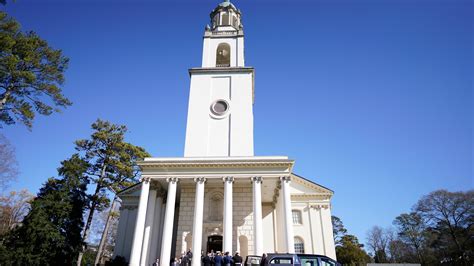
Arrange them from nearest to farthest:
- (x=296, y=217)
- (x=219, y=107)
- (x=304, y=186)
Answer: (x=219, y=107) < (x=296, y=217) < (x=304, y=186)

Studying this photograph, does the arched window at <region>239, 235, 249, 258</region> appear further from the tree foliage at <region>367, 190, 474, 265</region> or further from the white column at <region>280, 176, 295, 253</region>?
the tree foliage at <region>367, 190, 474, 265</region>

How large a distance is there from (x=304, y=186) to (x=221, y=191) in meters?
9.87

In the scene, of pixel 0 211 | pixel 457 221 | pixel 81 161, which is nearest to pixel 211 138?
pixel 81 161

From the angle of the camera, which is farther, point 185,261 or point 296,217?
point 296,217

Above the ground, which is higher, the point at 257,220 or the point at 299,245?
the point at 257,220

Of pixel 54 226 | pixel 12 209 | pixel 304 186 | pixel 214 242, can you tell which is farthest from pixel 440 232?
pixel 12 209

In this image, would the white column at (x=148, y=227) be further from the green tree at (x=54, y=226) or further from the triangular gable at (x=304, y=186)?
the triangular gable at (x=304, y=186)

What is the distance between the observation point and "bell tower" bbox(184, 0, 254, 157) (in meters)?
23.6

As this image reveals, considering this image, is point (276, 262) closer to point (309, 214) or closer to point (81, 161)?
point (309, 214)

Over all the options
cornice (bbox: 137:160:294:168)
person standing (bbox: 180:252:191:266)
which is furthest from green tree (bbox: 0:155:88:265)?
person standing (bbox: 180:252:191:266)

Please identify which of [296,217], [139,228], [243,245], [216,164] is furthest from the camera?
[296,217]

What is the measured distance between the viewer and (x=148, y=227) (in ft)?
66.7

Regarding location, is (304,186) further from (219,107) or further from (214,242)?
(219,107)

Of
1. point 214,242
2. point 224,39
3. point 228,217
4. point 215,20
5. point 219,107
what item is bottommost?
point 214,242
